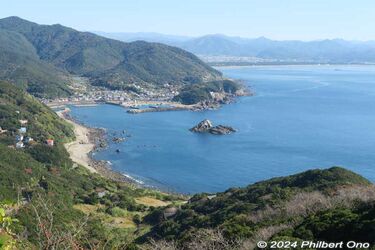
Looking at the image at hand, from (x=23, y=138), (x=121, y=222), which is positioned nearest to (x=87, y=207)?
(x=121, y=222)

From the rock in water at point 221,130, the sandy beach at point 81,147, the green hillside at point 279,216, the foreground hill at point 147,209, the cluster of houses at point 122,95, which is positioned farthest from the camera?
the cluster of houses at point 122,95

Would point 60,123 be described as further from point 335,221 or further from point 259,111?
point 335,221

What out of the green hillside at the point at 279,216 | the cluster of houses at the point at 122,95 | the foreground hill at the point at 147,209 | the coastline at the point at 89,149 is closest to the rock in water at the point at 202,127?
the coastline at the point at 89,149

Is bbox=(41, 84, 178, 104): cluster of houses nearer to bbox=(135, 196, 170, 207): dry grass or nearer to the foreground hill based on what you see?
the foreground hill

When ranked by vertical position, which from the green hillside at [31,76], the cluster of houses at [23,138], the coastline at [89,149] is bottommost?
the coastline at [89,149]

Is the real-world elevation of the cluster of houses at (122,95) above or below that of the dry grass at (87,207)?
below

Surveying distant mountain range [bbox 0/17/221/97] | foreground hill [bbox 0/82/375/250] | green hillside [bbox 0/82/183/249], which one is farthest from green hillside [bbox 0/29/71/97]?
green hillside [bbox 0/82/183/249]

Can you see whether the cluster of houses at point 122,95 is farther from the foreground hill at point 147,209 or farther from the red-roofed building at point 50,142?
the red-roofed building at point 50,142

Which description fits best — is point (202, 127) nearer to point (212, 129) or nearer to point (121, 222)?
point (212, 129)
